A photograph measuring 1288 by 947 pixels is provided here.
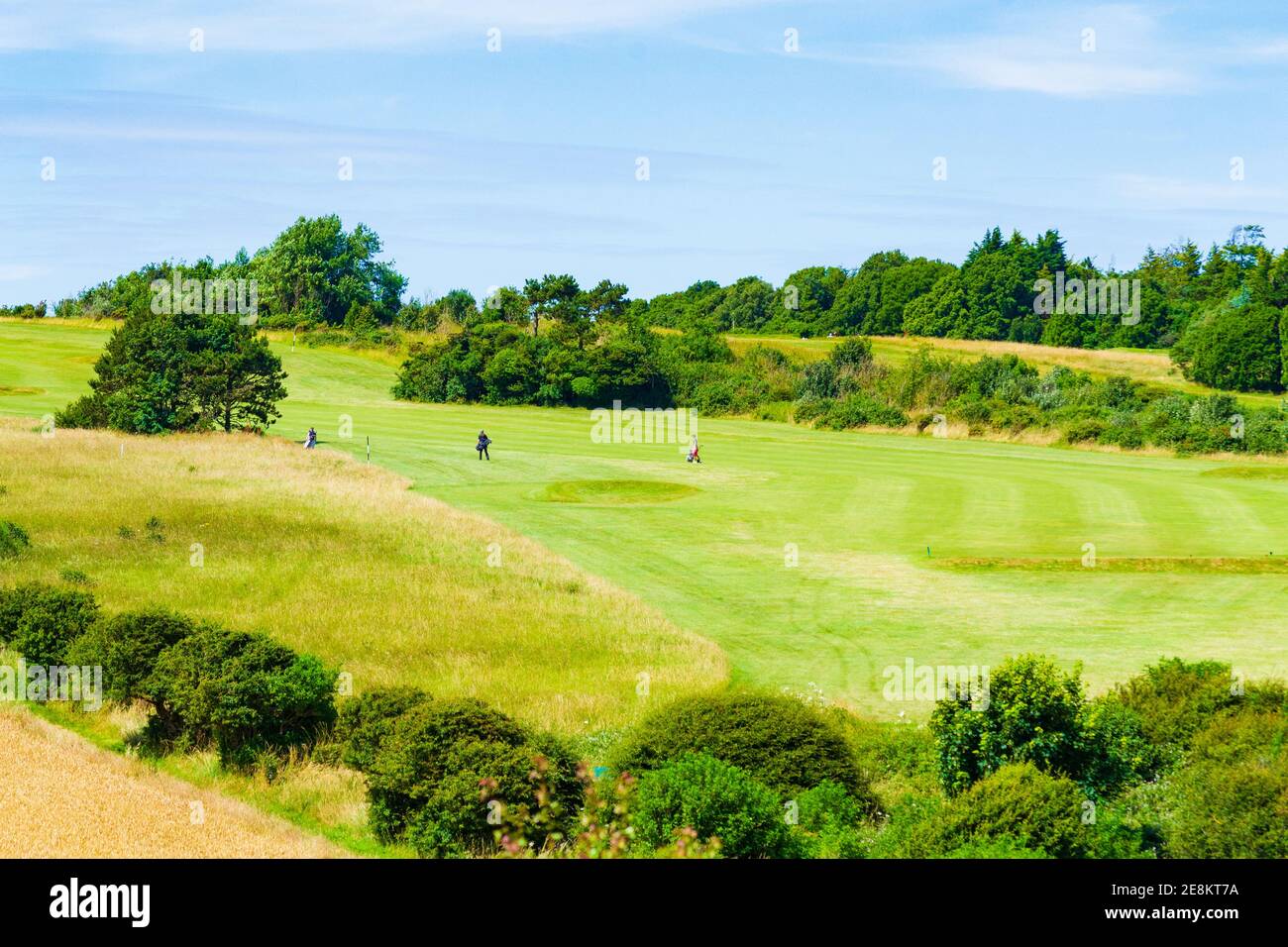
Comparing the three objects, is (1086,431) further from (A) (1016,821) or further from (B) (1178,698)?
(A) (1016,821)

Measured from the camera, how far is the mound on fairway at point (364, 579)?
83.0 feet

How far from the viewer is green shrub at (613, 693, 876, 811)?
57.8ft

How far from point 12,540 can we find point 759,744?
2576 centimetres

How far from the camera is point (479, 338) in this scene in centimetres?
11050

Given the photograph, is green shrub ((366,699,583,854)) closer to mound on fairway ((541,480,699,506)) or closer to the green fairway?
the green fairway

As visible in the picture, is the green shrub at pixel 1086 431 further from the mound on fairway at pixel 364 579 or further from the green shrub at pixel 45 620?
the green shrub at pixel 45 620

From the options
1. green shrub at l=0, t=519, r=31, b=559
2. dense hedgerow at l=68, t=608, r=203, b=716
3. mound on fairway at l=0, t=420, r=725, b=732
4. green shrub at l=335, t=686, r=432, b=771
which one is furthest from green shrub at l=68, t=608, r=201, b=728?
green shrub at l=0, t=519, r=31, b=559

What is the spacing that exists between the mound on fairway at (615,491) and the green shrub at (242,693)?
30.4 metres

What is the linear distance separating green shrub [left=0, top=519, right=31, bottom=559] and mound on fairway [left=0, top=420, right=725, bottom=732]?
13.2 inches

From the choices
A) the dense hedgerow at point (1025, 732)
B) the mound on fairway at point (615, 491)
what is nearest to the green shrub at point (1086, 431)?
the mound on fairway at point (615, 491)

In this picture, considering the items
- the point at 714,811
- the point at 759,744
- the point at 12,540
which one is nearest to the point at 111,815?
the point at 714,811

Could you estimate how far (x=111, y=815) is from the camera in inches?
559
